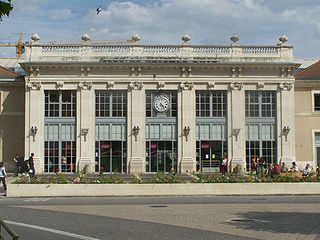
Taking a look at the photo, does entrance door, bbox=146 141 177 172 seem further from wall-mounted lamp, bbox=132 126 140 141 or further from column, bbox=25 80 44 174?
column, bbox=25 80 44 174

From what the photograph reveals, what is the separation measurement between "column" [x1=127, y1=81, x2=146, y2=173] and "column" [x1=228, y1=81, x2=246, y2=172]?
6639 millimetres

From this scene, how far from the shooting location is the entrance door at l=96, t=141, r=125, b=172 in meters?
43.5

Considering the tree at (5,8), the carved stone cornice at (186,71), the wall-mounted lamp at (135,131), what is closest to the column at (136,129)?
the wall-mounted lamp at (135,131)

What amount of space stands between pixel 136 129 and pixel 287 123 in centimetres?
1155

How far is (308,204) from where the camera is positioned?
20.7 m

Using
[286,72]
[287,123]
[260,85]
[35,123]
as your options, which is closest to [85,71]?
[35,123]

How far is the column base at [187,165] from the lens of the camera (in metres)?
42.9

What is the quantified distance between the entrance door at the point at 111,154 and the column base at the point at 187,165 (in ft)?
14.7

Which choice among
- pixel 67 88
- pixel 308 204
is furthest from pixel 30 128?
pixel 308 204

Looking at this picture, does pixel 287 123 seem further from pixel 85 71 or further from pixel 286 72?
pixel 85 71

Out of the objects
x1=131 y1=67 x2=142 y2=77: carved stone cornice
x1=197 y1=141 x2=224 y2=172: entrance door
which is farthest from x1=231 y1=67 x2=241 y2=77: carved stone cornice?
x1=131 y1=67 x2=142 y2=77: carved stone cornice

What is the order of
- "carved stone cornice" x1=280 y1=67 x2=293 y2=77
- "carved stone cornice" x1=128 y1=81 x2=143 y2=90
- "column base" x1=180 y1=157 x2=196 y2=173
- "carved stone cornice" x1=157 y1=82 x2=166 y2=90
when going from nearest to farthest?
"column base" x1=180 y1=157 x2=196 y2=173
"carved stone cornice" x1=128 y1=81 x2=143 y2=90
"carved stone cornice" x1=157 y1=82 x2=166 y2=90
"carved stone cornice" x1=280 y1=67 x2=293 y2=77

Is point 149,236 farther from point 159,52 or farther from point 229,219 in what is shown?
point 159,52

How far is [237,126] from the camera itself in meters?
43.7
